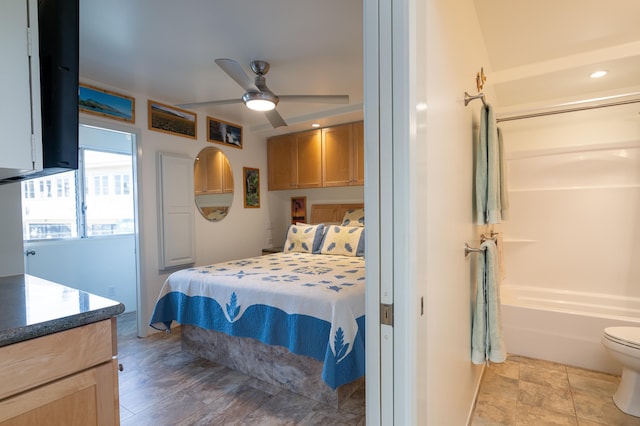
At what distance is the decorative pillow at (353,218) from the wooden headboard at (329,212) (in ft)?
0.33

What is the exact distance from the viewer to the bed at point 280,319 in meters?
1.84

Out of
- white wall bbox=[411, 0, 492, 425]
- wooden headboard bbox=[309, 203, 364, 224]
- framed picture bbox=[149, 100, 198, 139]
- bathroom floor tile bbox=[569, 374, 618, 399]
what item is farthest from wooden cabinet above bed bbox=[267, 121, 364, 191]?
bathroom floor tile bbox=[569, 374, 618, 399]

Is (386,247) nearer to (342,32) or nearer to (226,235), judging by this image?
(342,32)

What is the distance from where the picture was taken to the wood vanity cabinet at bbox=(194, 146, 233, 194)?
12.1ft

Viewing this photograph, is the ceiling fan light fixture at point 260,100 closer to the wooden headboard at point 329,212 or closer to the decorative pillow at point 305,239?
the decorative pillow at point 305,239

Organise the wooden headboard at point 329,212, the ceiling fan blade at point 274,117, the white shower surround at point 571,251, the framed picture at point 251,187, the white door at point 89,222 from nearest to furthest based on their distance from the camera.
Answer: the white shower surround at point 571,251, the ceiling fan blade at point 274,117, the white door at point 89,222, the wooden headboard at point 329,212, the framed picture at point 251,187

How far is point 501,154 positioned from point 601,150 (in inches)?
56.4

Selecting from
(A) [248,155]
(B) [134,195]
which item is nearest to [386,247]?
(B) [134,195]

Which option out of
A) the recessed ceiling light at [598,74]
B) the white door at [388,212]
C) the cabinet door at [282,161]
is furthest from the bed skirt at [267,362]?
the recessed ceiling light at [598,74]

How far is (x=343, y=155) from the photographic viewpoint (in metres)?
4.03

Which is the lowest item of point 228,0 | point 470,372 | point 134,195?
point 470,372

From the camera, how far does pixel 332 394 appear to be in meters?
1.97

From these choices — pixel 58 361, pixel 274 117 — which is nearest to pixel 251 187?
pixel 274 117

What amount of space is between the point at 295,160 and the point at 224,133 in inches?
40.1
